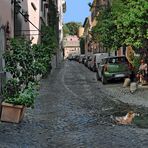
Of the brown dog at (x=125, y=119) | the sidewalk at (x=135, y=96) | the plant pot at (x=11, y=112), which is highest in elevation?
the plant pot at (x=11, y=112)

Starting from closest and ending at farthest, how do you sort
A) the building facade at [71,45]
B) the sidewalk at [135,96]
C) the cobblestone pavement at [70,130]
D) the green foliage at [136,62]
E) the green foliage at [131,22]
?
1. the cobblestone pavement at [70,130]
2. the sidewalk at [135,96]
3. the green foliage at [131,22]
4. the green foliage at [136,62]
5. the building facade at [71,45]

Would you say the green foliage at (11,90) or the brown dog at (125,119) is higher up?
the green foliage at (11,90)

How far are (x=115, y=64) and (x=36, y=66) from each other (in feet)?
53.1

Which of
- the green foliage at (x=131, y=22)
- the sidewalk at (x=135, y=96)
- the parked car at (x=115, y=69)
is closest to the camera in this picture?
the sidewalk at (x=135, y=96)

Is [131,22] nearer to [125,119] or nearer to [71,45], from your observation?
[125,119]

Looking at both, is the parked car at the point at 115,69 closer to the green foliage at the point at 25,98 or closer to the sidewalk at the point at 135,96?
the sidewalk at the point at 135,96

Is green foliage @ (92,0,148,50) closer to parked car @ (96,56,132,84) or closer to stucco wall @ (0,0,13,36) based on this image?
parked car @ (96,56,132,84)

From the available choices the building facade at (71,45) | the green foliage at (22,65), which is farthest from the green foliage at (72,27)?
the green foliage at (22,65)

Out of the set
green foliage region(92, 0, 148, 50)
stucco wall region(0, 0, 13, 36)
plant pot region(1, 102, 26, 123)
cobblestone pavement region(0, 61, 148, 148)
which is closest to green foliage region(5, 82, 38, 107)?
plant pot region(1, 102, 26, 123)

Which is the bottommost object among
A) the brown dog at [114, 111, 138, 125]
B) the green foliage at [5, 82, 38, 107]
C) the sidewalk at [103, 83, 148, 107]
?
the sidewalk at [103, 83, 148, 107]

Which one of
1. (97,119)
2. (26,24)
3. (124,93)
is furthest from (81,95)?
(26,24)

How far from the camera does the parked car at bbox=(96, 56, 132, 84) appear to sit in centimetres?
3044

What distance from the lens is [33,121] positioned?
14.2 m

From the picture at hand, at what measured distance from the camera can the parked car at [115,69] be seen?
3044 cm
